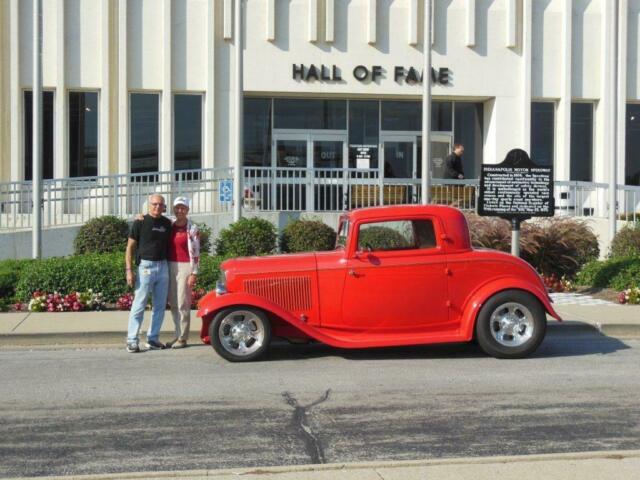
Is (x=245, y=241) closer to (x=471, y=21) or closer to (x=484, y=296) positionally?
(x=484, y=296)

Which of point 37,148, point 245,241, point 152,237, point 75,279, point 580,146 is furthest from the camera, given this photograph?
point 580,146

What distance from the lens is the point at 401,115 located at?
25.5 metres

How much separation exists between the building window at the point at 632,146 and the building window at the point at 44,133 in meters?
15.8

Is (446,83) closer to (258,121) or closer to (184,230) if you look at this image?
(258,121)

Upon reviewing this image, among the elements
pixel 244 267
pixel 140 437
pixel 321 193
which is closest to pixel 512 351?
pixel 244 267

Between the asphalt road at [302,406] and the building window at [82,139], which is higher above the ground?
the building window at [82,139]

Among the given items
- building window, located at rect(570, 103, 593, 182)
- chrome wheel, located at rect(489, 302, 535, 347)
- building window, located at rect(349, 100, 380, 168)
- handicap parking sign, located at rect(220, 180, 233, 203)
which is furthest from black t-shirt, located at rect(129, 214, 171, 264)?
building window, located at rect(570, 103, 593, 182)

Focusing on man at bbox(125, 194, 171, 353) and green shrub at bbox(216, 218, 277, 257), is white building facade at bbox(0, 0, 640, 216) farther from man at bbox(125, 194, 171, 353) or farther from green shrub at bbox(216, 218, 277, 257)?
man at bbox(125, 194, 171, 353)

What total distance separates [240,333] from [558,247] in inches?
344

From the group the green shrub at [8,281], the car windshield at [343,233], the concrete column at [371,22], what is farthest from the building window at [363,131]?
the car windshield at [343,233]

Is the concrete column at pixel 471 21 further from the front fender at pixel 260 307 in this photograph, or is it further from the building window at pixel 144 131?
the front fender at pixel 260 307

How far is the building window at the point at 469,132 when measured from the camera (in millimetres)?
25797

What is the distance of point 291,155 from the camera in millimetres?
25031

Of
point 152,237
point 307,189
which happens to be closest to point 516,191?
point 152,237
